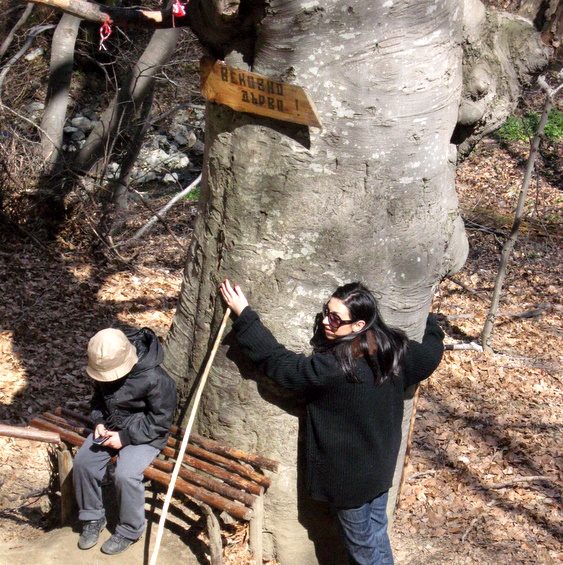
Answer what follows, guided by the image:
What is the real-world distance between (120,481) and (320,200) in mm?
1782

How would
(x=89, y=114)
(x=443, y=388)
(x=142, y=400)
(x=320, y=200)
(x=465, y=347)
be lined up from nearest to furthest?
(x=320, y=200) → (x=142, y=400) → (x=443, y=388) → (x=465, y=347) → (x=89, y=114)

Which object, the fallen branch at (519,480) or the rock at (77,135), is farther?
the rock at (77,135)

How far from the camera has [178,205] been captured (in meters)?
11.4

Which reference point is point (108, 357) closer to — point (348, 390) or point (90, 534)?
point (90, 534)

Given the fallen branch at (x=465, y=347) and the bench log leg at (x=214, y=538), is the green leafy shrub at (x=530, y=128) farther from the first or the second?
the bench log leg at (x=214, y=538)

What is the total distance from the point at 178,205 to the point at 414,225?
336 inches

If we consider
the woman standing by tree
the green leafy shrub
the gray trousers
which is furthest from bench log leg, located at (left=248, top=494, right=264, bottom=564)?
the green leafy shrub

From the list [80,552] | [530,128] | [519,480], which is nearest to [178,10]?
[80,552]

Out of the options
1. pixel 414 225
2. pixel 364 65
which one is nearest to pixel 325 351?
pixel 414 225

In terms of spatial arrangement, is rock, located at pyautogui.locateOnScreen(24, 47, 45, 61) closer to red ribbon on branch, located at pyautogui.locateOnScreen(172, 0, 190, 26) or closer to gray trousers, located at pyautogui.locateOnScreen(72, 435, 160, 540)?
red ribbon on branch, located at pyautogui.locateOnScreen(172, 0, 190, 26)

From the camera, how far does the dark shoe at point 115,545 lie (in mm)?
3557

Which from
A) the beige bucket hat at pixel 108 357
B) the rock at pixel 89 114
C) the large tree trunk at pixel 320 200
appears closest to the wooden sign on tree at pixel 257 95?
the large tree trunk at pixel 320 200

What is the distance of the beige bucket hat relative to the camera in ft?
10.8

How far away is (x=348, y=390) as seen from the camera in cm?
317
